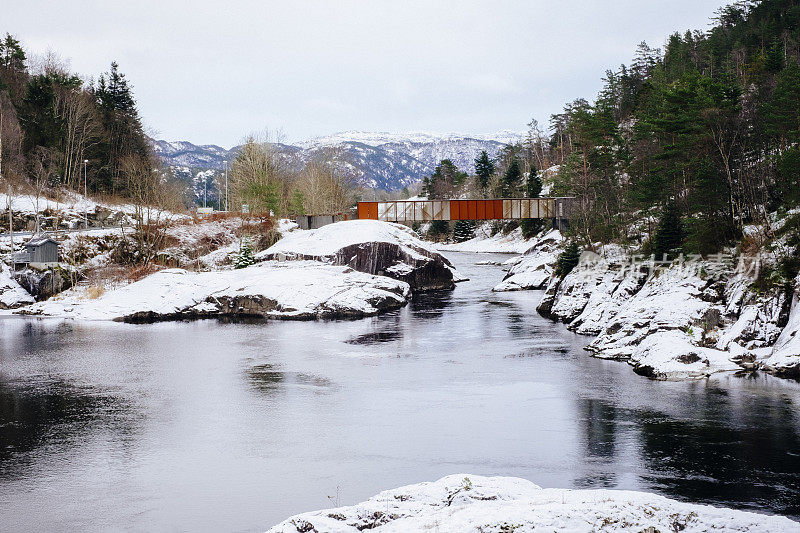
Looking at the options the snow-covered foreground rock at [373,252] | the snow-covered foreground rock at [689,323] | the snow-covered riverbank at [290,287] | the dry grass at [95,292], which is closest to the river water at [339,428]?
the snow-covered foreground rock at [689,323]

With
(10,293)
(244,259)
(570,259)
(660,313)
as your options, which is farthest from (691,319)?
(10,293)

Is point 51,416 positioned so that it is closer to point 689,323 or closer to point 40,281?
point 689,323

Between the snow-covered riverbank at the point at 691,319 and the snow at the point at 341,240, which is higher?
the snow at the point at 341,240

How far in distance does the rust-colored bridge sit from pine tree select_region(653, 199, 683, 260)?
34.4 meters

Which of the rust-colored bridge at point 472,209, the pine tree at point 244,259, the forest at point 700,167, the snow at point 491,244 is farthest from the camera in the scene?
the snow at point 491,244

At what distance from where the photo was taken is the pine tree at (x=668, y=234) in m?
37.0

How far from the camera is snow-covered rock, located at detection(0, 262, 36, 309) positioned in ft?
158

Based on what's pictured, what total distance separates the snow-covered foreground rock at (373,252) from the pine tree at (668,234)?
2392 cm

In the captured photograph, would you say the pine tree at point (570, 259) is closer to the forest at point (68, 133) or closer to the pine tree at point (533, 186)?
the forest at point (68, 133)

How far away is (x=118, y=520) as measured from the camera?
13.8m

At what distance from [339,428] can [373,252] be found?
116ft

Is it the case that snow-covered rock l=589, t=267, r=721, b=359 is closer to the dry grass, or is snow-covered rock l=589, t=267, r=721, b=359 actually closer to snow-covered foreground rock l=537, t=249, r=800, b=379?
snow-covered foreground rock l=537, t=249, r=800, b=379

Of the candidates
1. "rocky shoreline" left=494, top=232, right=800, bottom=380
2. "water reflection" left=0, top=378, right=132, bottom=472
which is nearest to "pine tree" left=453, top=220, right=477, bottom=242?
"rocky shoreline" left=494, top=232, right=800, bottom=380

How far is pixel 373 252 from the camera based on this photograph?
5497 centimetres
